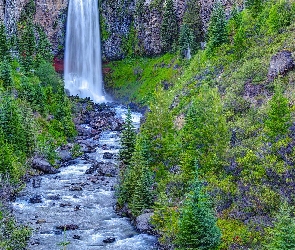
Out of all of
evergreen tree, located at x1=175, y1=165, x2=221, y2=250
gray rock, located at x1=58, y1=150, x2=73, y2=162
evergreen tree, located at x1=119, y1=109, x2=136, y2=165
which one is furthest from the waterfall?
evergreen tree, located at x1=175, y1=165, x2=221, y2=250

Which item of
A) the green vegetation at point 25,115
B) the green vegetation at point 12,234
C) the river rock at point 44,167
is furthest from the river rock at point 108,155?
the green vegetation at point 12,234

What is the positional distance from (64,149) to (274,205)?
42.0m

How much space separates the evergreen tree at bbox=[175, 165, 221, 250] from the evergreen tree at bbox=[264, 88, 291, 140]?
1183cm

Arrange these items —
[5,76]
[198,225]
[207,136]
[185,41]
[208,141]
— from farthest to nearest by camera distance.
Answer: [185,41] < [5,76] < [208,141] < [207,136] < [198,225]

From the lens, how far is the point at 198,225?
30344 mm

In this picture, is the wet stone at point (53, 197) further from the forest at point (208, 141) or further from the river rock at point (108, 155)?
the river rock at point (108, 155)

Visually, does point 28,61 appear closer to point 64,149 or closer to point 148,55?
point 64,149

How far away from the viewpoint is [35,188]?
53500 millimetres

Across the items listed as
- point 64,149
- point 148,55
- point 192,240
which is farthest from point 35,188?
point 148,55

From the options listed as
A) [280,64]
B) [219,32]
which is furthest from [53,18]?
[280,64]

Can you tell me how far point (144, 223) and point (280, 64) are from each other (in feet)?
86.2

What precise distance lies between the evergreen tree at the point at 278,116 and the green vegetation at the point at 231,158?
0.09 metres

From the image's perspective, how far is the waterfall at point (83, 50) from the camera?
4756 inches

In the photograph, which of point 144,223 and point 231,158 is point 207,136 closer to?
point 231,158
